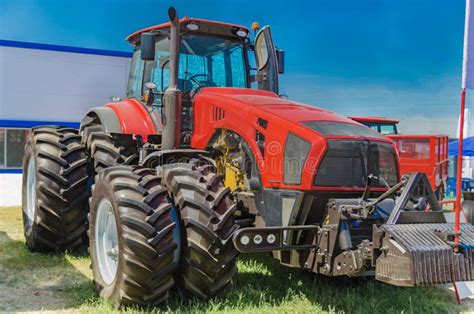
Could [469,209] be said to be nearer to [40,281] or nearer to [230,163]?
[230,163]

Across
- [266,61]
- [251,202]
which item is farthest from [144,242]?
[266,61]

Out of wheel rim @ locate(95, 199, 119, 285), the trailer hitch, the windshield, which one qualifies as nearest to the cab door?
the windshield

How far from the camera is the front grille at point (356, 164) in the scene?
4152 millimetres

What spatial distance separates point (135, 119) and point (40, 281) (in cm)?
197

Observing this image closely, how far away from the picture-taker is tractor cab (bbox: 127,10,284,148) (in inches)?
205

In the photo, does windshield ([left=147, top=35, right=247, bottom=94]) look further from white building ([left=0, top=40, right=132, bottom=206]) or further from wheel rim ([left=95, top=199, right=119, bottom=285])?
white building ([left=0, top=40, right=132, bottom=206])

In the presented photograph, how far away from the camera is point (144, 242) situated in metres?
3.96

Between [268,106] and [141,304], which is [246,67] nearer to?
[268,106]

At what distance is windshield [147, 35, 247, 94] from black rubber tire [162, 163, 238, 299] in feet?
5.17

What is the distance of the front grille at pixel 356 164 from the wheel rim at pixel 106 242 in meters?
1.85

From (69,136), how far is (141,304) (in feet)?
9.25

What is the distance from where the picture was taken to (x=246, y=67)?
235 inches

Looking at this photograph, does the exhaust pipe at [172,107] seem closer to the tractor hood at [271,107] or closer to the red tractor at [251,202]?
the red tractor at [251,202]

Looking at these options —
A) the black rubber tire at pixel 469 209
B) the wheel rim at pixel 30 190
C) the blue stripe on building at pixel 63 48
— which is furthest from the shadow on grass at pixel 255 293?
the blue stripe on building at pixel 63 48
